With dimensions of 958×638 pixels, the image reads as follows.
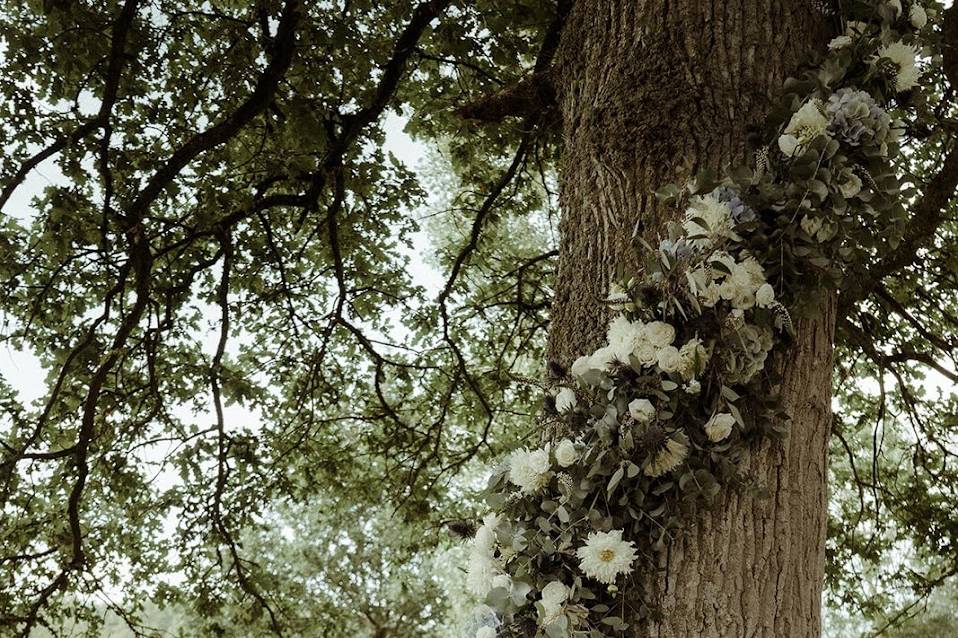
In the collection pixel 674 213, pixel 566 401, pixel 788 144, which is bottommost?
pixel 566 401

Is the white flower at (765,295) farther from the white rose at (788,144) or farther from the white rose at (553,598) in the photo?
the white rose at (553,598)

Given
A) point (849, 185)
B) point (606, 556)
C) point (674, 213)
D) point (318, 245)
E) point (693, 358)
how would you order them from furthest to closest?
point (318, 245) → point (674, 213) → point (849, 185) → point (693, 358) → point (606, 556)

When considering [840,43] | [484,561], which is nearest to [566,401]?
[484,561]

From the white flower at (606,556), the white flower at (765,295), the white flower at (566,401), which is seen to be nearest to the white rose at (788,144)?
the white flower at (765,295)

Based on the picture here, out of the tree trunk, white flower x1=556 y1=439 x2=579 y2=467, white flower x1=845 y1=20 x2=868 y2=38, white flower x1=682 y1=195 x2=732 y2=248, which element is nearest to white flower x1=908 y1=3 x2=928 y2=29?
white flower x1=845 y1=20 x2=868 y2=38

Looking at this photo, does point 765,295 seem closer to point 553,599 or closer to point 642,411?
point 642,411

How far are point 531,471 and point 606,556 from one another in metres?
0.34

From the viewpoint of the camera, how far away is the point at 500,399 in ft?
24.1

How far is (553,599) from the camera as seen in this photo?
2.08 m

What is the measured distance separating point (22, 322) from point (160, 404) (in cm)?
130

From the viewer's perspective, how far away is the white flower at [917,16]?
2.55 meters

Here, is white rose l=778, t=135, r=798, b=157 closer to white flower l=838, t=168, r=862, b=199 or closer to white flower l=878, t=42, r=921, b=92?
white flower l=838, t=168, r=862, b=199

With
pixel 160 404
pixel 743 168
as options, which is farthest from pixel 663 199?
pixel 160 404

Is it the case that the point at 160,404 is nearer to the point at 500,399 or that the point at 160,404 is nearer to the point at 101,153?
the point at 101,153
